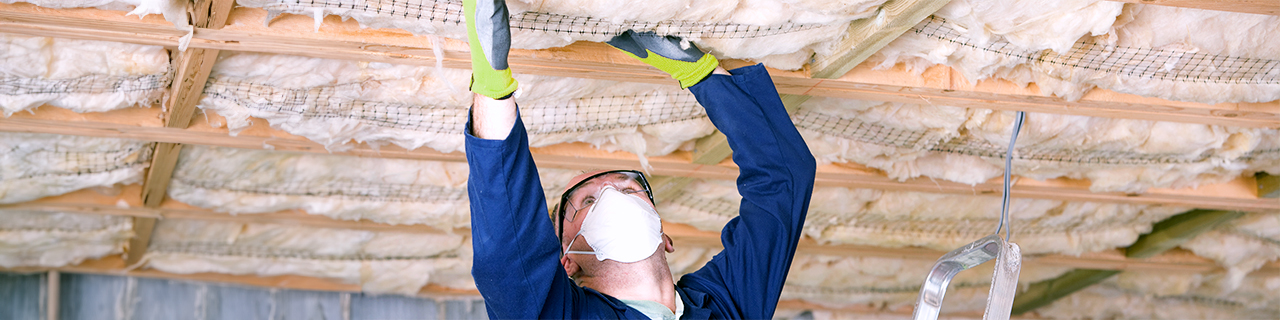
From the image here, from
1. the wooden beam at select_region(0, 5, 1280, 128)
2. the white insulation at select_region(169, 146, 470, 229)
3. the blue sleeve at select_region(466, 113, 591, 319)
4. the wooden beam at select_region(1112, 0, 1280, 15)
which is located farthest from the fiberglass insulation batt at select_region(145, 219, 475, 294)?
the wooden beam at select_region(1112, 0, 1280, 15)

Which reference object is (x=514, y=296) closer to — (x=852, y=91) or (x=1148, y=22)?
(x=852, y=91)

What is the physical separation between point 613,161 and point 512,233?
144cm

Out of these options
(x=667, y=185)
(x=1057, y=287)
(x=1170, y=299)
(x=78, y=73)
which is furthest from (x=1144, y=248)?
(x=78, y=73)

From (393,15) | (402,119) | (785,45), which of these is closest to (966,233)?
(785,45)

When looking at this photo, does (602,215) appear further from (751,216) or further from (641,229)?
(751,216)

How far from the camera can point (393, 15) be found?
2.02 m

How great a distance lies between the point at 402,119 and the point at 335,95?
202 mm

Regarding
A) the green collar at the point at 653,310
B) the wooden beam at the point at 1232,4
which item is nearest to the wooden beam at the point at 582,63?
the wooden beam at the point at 1232,4

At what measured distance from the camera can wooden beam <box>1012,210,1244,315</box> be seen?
3.72 metres

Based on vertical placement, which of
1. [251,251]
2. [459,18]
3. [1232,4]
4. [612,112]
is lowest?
[251,251]

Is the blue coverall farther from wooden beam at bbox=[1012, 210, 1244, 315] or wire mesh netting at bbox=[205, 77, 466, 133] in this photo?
wooden beam at bbox=[1012, 210, 1244, 315]

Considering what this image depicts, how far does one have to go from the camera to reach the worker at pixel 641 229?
148cm

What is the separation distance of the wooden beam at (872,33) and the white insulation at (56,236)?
9.01 ft

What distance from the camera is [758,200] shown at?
6.37ft
